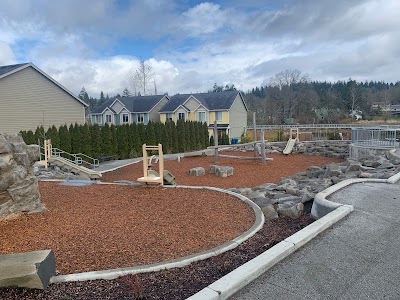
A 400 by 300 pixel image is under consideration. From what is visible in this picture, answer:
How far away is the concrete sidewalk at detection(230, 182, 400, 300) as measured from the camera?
125 inches

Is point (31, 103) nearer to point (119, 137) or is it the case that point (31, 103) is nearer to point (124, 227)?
point (119, 137)

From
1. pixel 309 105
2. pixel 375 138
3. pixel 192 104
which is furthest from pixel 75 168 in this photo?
pixel 309 105

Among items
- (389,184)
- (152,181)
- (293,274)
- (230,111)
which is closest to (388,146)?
(389,184)

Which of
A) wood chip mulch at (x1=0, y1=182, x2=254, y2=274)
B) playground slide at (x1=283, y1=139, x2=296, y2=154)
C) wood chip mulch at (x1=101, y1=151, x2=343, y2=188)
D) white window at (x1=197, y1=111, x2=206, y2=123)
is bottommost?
wood chip mulch at (x1=101, y1=151, x2=343, y2=188)

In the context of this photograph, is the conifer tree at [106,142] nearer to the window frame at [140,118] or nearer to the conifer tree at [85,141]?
the conifer tree at [85,141]

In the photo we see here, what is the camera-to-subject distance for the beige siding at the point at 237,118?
40.0m

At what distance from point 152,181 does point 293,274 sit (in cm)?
522

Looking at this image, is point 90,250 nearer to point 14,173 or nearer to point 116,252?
point 116,252

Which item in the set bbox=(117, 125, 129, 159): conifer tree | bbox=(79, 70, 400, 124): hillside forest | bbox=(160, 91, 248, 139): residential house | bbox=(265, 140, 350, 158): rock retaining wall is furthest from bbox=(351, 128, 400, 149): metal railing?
bbox=(79, 70, 400, 124): hillside forest

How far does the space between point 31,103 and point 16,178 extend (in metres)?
19.8

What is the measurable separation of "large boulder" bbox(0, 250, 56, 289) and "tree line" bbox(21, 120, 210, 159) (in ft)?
52.6

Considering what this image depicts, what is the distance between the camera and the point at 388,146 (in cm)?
1493

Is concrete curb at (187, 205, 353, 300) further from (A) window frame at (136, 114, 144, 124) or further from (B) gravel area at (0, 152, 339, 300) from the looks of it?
(A) window frame at (136, 114, 144, 124)

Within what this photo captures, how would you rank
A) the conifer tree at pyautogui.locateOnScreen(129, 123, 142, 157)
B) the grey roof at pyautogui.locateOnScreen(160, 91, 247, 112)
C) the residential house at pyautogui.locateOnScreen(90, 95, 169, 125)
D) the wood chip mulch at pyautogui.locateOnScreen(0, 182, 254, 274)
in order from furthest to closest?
the residential house at pyautogui.locateOnScreen(90, 95, 169, 125) → the grey roof at pyautogui.locateOnScreen(160, 91, 247, 112) → the conifer tree at pyautogui.locateOnScreen(129, 123, 142, 157) → the wood chip mulch at pyautogui.locateOnScreen(0, 182, 254, 274)
